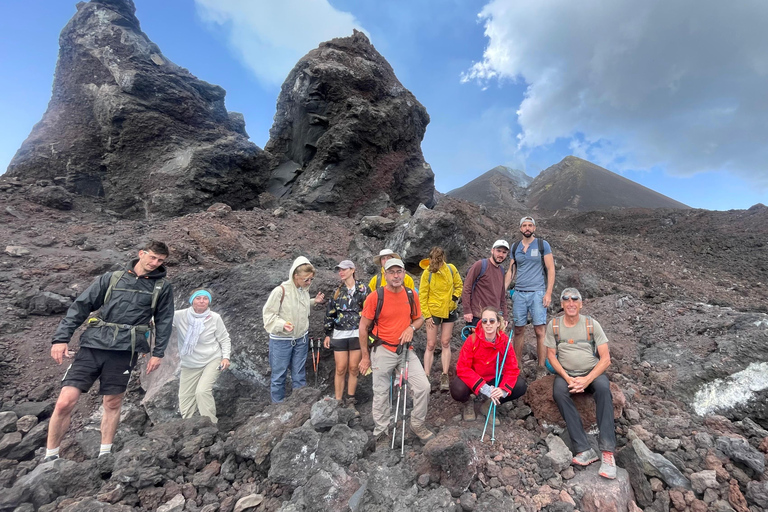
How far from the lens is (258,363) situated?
5.39 m

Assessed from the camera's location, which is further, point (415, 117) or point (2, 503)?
point (415, 117)

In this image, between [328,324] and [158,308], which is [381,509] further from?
[158,308]

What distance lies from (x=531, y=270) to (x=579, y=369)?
5.40 feet

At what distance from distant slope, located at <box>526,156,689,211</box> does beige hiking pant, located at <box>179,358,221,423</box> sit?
47.1 metres

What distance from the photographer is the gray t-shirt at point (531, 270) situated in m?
5.05

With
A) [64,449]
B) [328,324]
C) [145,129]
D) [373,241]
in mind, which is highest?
[145,129]

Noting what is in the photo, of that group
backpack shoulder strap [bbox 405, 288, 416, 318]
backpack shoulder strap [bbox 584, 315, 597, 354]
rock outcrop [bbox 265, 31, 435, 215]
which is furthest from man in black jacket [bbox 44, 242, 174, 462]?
rock outcrop [bbox 265, 31, 435, 215]

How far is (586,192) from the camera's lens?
158 feet

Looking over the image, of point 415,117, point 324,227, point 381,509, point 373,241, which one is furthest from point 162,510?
point 415,117

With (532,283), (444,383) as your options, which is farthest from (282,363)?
(532,283)

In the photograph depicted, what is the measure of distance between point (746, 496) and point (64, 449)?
732 centimetres

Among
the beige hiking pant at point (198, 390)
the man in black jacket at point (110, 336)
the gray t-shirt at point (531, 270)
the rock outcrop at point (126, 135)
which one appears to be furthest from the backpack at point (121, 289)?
the rock outcrop at point (126, 135)

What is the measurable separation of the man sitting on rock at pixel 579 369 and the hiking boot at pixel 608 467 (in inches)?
2.7

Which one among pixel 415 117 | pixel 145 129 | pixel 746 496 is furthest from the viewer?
pixel 415 117
